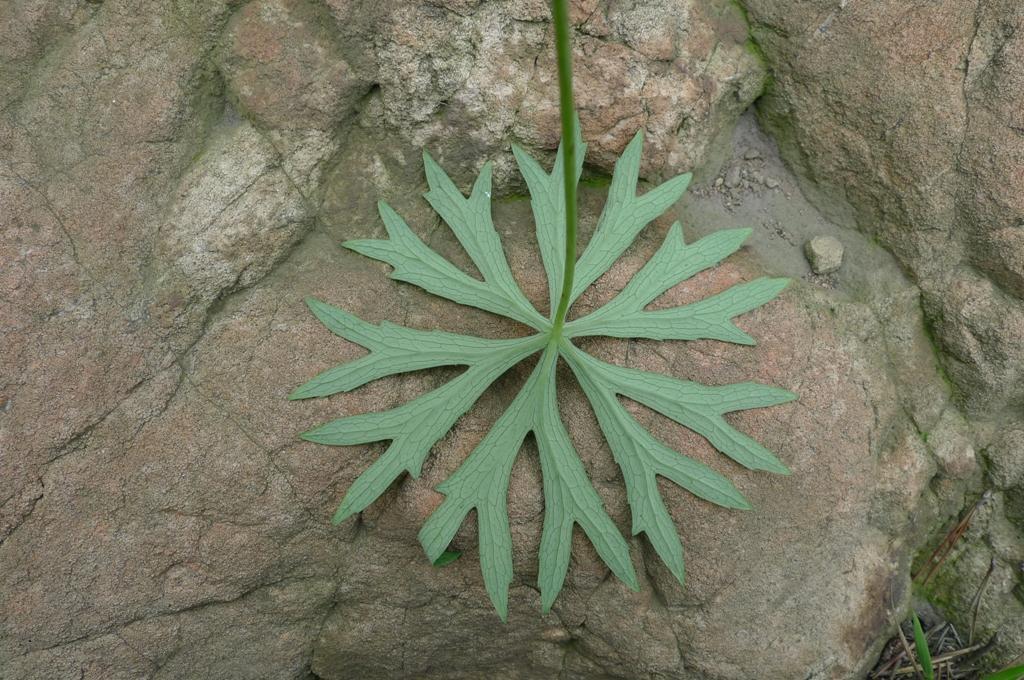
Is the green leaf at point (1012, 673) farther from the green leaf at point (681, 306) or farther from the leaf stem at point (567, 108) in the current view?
the leaf stem at point (567, 108)

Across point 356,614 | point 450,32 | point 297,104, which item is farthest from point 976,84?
point 356,614

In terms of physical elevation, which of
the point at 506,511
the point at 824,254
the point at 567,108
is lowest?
the point at 506,511

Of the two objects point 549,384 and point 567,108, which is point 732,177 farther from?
point 567,108

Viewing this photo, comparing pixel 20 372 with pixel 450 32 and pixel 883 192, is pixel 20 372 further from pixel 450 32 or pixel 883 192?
pixel 883 192

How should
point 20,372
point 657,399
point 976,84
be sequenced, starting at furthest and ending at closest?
point 976,84 < point 657,399 < point 20,372

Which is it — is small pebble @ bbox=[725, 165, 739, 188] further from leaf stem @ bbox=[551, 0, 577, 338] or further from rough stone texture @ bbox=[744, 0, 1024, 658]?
leaf stem @ bbox=[551, 0, 577, 338]

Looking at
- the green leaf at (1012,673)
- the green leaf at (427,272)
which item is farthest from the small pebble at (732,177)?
the green leaf at (1012,673)

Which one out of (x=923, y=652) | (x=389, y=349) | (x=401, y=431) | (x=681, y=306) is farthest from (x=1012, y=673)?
(x=389, y=349)
